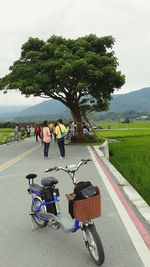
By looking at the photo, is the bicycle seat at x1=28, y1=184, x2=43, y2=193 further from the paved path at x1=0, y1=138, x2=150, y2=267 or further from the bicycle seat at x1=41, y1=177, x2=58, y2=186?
the paved path at x1=0, y1=138, x2=150, y2=267

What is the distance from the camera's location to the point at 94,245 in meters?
5.10

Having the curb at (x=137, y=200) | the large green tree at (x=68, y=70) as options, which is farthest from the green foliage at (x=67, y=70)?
the curb at (x=137, y=200)

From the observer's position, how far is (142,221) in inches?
269

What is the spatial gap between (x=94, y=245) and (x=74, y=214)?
435mm

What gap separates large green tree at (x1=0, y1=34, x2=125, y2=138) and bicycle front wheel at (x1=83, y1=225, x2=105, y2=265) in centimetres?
2269

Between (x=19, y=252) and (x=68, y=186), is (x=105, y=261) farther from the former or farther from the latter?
(x=68, y=186)

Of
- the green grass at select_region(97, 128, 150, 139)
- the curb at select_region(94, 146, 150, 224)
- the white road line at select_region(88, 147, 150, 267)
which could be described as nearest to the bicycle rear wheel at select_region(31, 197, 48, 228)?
the white road line at select_region(88, 147, 150, 267)

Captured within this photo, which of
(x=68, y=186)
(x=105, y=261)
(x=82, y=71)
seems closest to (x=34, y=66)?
(x=82, y=71)

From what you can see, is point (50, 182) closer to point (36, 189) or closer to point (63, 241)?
point (36, 189)

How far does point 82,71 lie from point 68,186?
19.0 meters

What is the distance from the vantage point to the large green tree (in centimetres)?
2878

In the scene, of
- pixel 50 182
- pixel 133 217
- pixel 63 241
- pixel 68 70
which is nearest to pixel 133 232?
pixel 133 217

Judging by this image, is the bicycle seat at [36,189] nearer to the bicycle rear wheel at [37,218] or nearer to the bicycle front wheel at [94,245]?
the bicycle rear wheel at [37,218]

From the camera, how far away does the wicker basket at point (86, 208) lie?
512cm
